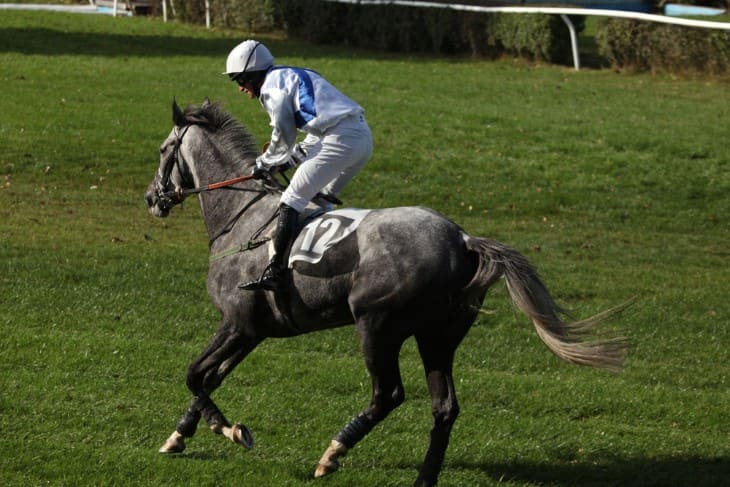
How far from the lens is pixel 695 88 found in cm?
2386

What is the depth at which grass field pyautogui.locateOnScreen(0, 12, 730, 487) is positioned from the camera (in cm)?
807

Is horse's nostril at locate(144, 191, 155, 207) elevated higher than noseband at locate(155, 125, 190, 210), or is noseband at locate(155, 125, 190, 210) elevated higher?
noseband at locate(155, 125, 190, 210)

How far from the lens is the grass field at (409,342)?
8.07 metres

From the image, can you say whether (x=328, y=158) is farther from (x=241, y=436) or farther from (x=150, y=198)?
(x=241, y=436)

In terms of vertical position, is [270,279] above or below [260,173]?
below

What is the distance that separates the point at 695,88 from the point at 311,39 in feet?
34.0

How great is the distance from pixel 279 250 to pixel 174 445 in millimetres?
1515

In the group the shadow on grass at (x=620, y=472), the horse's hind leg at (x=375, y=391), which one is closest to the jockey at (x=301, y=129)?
the horse's hind leg at (x=375, y=391)

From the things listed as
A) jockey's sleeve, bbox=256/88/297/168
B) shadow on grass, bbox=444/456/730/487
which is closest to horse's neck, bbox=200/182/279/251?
jockey's sleeve, bbox=256/88/297/168

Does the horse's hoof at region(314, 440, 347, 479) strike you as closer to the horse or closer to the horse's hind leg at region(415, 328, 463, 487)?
the horse

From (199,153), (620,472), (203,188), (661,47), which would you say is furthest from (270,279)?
(661,47)

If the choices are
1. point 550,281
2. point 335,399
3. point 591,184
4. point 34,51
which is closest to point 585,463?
point 335,399

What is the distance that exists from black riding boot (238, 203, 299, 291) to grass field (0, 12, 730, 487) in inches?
47.3

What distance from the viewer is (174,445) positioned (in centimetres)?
782
